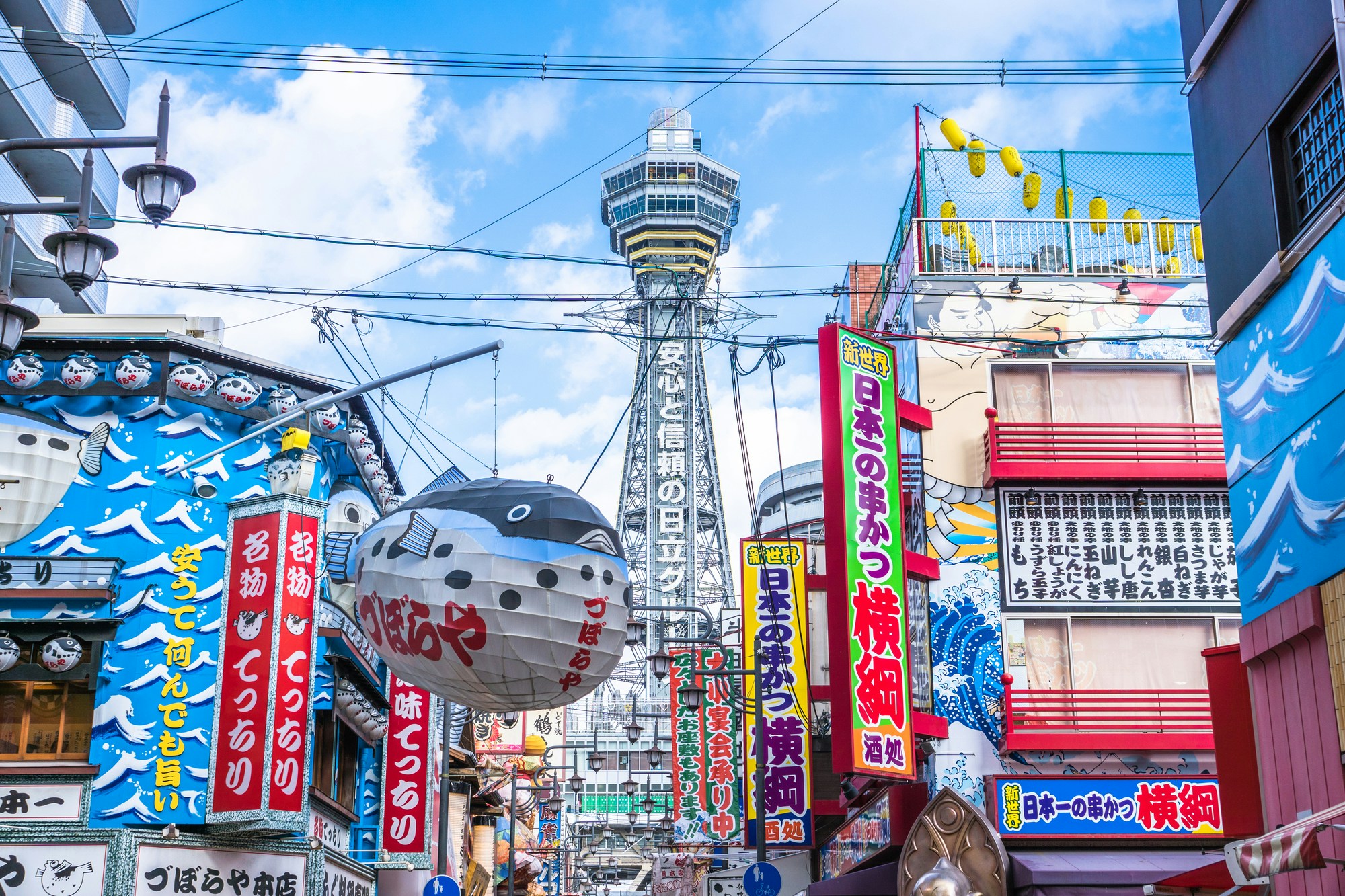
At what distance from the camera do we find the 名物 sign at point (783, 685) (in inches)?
1118

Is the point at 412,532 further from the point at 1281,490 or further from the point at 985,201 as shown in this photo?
the point at 985,201

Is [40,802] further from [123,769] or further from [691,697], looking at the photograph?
[691,697]

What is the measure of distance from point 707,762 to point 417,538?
21.3 meters

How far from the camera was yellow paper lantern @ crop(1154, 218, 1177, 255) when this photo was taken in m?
24.6

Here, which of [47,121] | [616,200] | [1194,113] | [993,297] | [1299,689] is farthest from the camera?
[616,200]

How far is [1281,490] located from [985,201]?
12960 mm

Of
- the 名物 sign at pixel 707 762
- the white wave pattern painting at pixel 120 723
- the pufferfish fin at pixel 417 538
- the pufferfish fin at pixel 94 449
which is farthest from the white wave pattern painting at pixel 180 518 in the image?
the 名物 sign at pixel 707 762

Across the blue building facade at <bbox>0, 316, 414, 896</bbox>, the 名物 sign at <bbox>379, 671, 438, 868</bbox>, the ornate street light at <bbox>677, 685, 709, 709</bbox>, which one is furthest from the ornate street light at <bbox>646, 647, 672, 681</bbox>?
the blue building facade at <bbox>0, 316, 414, 896</bbox>

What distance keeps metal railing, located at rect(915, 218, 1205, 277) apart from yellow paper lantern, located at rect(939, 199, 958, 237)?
0.05ft

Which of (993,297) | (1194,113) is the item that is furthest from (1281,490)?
(993,297)

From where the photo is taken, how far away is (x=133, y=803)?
19938 millimetres

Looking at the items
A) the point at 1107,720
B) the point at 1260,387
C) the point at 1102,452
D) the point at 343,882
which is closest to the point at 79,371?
the point at 343,882

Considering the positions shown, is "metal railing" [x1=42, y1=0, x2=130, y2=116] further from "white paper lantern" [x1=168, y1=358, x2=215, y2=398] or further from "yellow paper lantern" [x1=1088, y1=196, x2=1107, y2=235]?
"yellow paper lantern" [x1=1088, y1=196, x2=1107, y2=235]

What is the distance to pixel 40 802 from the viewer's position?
64.6ft
